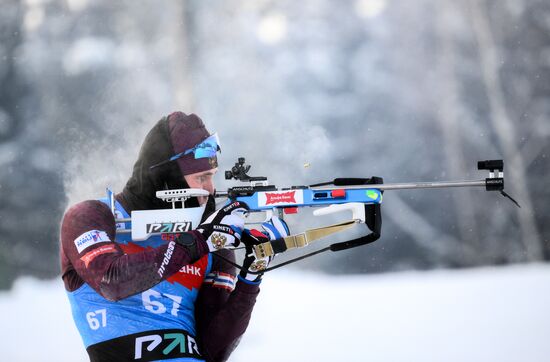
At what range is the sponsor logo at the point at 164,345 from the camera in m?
2.45

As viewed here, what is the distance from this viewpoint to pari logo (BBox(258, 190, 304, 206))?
8.60ft

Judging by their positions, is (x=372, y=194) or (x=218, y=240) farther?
(x=372, y=194)

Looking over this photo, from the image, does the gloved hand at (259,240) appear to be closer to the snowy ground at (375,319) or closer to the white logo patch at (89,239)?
the white logo patch at (89,239)

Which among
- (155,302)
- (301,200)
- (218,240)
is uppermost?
(301,200)

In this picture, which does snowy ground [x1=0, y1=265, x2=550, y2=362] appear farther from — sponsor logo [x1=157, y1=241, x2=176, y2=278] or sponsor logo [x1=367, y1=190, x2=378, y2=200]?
sponsor logo [x1=157, y1=241, x2=176, y2=278]

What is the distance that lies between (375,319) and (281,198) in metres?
2.02

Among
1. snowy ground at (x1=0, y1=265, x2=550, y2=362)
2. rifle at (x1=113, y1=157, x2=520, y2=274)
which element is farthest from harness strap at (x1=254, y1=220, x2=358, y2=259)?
snowy ground at (x1=0, y1=265, x2=550, y2=362)

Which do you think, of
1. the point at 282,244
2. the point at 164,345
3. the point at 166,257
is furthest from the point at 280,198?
the point at 164,345

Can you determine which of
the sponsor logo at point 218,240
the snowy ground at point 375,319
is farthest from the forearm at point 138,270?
the snowy ground at point 375,319

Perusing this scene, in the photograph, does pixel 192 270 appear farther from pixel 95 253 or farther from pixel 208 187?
pixel 95 253

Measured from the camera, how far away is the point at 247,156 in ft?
17.6

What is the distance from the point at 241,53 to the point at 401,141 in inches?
58.8

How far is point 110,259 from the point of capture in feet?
7.36

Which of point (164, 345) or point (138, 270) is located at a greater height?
point (138, 270)
